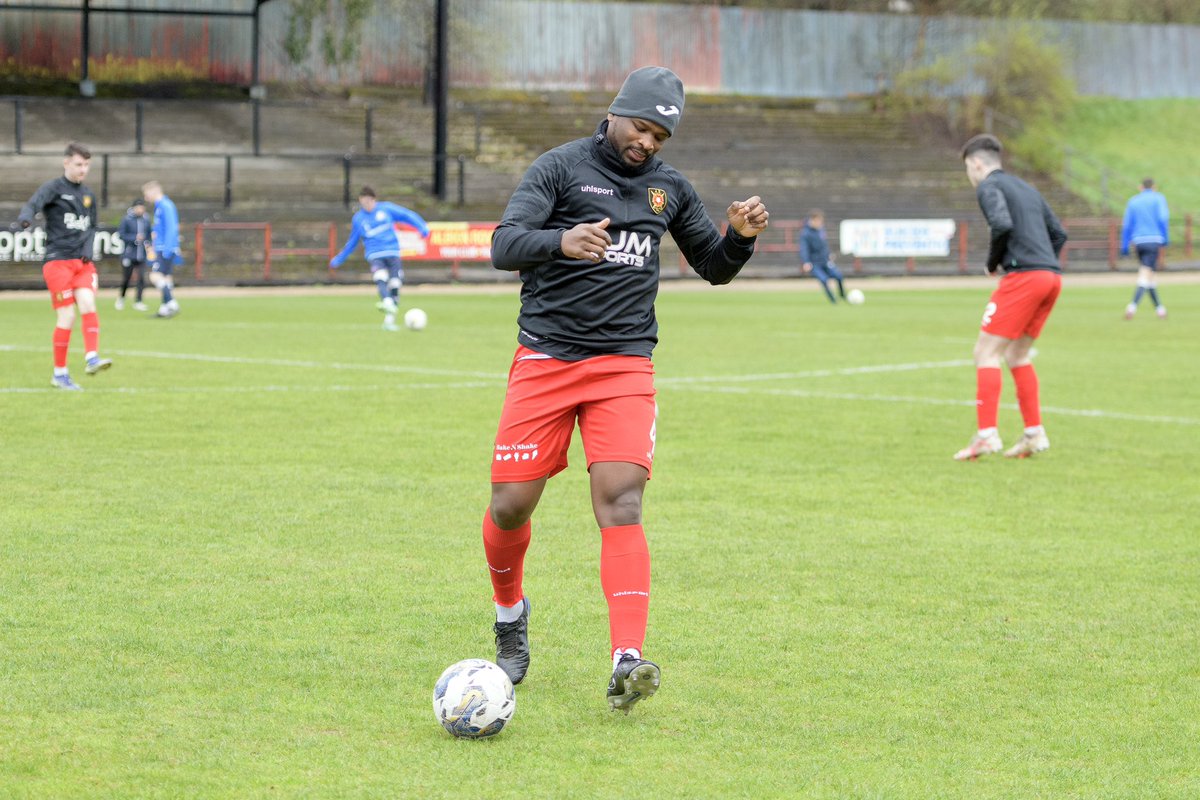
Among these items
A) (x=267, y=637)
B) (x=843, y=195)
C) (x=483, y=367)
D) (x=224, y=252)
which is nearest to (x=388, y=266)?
(x=483, y=367)

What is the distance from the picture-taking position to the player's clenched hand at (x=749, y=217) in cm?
552

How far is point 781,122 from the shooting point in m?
51.3

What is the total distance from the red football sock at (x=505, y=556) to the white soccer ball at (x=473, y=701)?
0.70m

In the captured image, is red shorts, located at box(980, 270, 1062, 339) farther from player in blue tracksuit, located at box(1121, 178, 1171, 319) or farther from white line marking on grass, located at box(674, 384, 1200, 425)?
player in blue tracksuit, located at box(1121, 178, 1171, 319)

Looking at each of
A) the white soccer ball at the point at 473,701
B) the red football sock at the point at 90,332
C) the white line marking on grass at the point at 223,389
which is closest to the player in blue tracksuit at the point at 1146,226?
the white line marking on grass at the point at 223,389

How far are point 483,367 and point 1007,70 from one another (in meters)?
41.9

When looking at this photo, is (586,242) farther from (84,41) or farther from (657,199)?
(84,41)

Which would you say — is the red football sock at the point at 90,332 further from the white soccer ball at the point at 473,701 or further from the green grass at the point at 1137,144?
the green grass at the point at 1137,144

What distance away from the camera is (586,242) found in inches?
197

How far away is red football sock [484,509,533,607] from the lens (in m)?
5.59

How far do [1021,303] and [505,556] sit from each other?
21.6ft

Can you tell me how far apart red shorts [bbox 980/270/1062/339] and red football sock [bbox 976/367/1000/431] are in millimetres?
309

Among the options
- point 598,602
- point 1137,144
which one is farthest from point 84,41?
point 598,602

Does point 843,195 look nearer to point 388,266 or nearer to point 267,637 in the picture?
point 388,266
